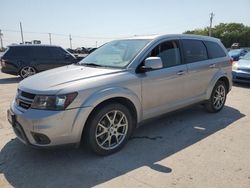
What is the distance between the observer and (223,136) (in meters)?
4.65

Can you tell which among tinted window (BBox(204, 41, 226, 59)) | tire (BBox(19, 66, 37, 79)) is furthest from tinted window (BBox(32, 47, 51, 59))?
tinted window (BBox(204, 41, 226, 59))

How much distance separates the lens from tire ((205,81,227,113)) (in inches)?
231

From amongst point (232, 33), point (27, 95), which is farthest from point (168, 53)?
point (232, 33)

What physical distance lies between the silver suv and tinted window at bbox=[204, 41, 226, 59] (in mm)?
94

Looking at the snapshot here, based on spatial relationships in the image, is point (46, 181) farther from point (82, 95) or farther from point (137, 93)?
point (137, 93)

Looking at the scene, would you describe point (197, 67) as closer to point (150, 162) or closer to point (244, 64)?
point (150, 162)

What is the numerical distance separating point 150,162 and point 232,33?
7539cm

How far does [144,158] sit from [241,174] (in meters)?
1.27

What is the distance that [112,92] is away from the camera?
3748mm

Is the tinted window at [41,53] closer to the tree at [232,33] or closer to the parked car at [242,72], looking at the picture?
the parked car at [242,72]

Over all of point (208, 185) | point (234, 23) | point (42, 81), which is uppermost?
point (234, 23)

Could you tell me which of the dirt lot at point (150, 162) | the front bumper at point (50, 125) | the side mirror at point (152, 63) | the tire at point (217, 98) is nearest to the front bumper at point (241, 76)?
the tire at point (217, 98)

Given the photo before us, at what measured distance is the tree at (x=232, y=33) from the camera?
70.3m

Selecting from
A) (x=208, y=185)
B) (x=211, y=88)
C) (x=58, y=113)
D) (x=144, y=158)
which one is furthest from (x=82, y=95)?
(x=211, y=88)
